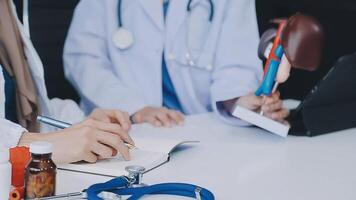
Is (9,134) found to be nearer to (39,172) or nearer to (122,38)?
(39,172)

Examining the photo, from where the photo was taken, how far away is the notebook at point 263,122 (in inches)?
51.6

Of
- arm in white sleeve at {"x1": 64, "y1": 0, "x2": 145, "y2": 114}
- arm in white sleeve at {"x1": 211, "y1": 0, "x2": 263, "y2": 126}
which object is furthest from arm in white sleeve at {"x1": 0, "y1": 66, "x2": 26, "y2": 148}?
arm in white sleeve at {"x1": 211, "y1": 0, "x2": 263, "y2": 126}

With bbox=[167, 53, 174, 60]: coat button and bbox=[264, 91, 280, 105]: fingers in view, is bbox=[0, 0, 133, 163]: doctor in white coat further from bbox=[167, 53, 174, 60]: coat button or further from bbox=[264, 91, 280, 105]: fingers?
bbox=[167, 53, 174, 60]: coat button

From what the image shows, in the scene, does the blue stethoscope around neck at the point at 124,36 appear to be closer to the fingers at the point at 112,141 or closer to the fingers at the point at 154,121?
the fingers at the point at 154,121

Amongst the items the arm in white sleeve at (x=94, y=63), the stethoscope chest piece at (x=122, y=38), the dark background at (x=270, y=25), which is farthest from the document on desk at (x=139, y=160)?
the dark background at (x=270, y=25)

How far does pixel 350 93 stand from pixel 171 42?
0.57 metres

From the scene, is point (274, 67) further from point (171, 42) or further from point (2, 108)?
point (2, 108)

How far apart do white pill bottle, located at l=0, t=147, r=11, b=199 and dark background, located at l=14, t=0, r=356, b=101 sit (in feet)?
4.36

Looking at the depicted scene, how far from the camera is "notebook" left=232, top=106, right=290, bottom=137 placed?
131cm

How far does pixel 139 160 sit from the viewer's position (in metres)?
1.04

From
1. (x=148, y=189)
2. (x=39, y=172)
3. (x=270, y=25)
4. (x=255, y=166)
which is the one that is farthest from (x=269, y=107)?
(x=270, y=25)

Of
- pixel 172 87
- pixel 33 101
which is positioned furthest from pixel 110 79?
pixel 33 101

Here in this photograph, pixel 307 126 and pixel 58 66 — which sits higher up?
pixel 307 126

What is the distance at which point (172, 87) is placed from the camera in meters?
1.82
